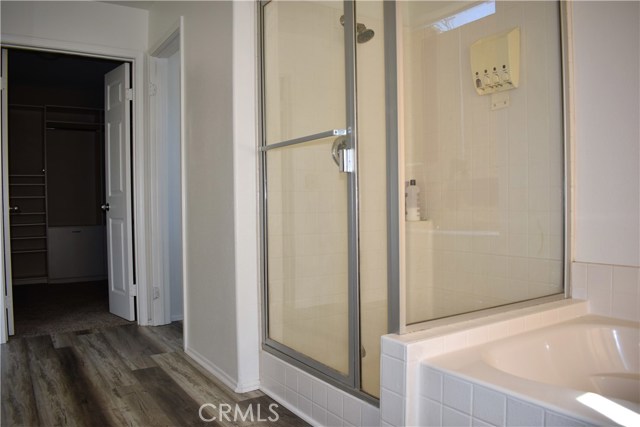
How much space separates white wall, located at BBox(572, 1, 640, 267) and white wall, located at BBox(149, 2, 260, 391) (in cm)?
154

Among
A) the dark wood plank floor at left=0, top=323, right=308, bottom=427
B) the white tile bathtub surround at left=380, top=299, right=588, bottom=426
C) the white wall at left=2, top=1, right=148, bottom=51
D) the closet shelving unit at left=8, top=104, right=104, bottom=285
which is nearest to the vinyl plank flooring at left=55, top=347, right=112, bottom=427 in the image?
the dark wood plank floor at left=0, top=323, right=308, bottom=427

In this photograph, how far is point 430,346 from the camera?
60.2 inches

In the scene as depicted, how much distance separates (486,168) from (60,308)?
4095 millimetres

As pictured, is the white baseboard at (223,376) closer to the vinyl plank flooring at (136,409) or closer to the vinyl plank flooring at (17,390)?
the vinyl plank flooring at (136,409)

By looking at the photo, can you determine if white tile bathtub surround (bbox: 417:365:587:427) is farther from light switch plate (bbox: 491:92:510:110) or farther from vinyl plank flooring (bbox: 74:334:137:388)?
vinyl plank flooring (bbox: 74:334:137:388)

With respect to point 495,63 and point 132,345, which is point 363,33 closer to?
point 495,63

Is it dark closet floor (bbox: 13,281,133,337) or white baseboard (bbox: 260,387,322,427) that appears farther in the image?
dark closet floor (bbox: 13,281,133,337)

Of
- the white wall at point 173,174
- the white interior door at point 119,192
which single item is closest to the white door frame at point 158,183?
the white wall at point 173,174

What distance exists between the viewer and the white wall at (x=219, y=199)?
2498 mm

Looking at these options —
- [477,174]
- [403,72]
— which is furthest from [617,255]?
[403,72]

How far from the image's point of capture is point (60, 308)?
14.9ft

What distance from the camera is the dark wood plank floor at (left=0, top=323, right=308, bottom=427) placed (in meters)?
2.19

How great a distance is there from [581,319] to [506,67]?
1098mm

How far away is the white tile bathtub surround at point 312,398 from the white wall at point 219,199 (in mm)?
151
